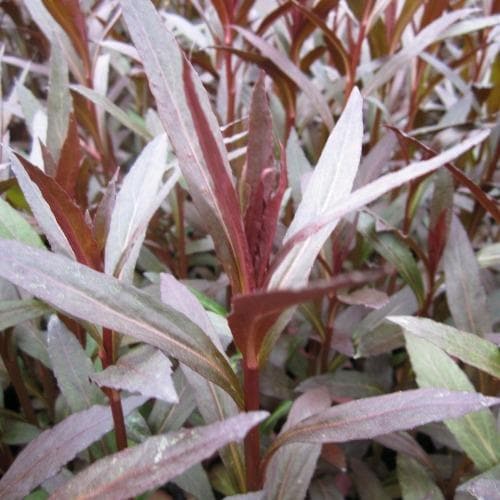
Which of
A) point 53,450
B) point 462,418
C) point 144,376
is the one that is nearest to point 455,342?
point 462,418

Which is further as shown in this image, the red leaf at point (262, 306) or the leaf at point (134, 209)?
the leaf at point (134, 209)

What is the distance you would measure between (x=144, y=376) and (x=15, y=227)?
0.36 m

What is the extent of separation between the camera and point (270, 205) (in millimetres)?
519

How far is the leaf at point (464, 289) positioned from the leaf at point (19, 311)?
57cm

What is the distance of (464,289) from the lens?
0.85 m

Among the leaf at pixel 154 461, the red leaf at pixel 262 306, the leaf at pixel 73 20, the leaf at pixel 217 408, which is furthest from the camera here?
the leaf at pixel 73 20

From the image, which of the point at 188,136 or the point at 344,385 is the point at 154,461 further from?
the point at 344,385

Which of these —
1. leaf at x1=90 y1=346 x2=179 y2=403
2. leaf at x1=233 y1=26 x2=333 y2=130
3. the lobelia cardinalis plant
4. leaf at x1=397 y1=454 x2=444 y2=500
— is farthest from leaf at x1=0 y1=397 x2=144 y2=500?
leaf at x1=233 y1=26 x2=333 y2=130

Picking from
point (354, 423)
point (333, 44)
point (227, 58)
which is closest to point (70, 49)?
point (227, 58)

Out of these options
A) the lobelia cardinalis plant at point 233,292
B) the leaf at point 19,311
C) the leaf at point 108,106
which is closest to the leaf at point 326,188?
the lobelia cardinalis plant at point 233,292

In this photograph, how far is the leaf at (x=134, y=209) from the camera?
2.10 feet

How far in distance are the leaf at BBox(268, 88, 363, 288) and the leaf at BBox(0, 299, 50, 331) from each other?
0.34 m

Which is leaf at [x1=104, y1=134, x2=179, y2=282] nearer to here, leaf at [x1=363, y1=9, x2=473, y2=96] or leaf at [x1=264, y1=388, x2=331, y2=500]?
leaf at [x1=264, y1=388, x2=331, y2=500]

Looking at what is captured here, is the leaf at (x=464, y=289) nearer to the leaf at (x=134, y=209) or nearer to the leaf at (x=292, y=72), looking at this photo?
the leaf at (x=292, y=72)
